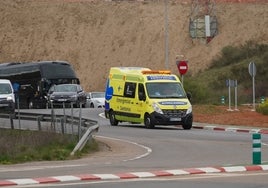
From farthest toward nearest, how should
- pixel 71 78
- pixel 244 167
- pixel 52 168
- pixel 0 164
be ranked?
pixel 71 78
pixel 0 164
pixel 52 168
pixel 244 167

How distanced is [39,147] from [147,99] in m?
10.9

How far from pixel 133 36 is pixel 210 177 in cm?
8233

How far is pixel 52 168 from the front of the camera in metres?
20.9

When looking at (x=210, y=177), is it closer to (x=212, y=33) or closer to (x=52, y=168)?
(x=52, y=168)

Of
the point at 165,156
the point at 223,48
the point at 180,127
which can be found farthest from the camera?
the point at 223,48

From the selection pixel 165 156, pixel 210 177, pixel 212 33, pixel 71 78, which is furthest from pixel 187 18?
pixel 210 177

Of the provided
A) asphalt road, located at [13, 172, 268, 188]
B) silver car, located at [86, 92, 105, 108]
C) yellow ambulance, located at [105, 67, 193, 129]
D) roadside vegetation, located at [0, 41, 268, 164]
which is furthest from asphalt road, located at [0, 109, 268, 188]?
silver car, located at [86, 92, 105, 108]

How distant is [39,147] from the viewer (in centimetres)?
2609

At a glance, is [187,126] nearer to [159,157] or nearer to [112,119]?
[112,119]

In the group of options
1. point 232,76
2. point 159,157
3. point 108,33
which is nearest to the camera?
point 159,157

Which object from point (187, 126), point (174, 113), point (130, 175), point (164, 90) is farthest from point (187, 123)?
point (130, 175)

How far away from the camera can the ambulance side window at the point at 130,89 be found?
37.5 m

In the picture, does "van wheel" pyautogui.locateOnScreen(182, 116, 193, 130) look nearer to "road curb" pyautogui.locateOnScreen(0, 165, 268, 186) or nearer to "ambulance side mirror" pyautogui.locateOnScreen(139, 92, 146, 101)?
"ambulance side mirror" pyautogui.locateOnScreen(139, 92, 146, 101)

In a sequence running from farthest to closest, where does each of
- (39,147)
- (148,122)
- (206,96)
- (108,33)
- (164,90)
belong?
(108,33) → (206,96) → (164,90) → (148,122) → (39,147)
